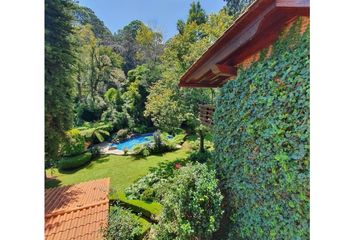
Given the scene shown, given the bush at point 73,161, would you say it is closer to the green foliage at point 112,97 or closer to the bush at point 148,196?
the bush at point 148,196

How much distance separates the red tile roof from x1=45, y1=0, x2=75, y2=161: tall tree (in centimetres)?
306

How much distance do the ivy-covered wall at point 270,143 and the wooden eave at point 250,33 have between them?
0.66ft

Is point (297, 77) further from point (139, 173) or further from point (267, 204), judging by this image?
point (139, 173)

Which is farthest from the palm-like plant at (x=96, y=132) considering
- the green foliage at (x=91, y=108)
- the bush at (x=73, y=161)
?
the green foliage at (x=91, y=108)

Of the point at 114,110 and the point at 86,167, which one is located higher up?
the point at 114,110

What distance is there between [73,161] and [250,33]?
14.8 m

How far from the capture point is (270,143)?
10.1 ft

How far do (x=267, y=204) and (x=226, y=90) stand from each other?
7.52 ft

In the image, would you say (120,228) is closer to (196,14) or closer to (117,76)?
(117,76)
